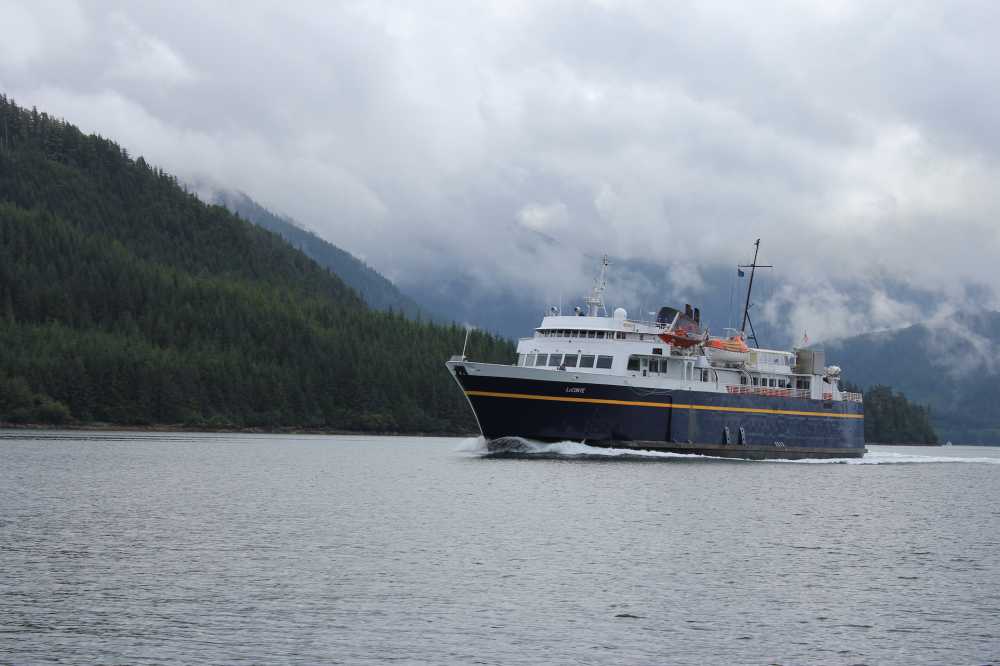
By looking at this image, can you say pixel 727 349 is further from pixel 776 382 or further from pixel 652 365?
pixel 652 365

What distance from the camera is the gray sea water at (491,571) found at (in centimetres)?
2759

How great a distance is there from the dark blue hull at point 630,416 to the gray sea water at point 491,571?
9.93m

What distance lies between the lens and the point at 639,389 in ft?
280

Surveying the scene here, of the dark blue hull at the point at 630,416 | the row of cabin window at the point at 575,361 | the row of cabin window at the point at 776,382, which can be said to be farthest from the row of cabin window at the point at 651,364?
the row of cabin window at the point at 776,382

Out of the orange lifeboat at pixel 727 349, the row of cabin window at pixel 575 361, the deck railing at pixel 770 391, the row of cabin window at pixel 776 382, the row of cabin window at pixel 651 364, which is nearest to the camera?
the row of cabin window at pixel 575 361

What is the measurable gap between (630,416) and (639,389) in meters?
2.07

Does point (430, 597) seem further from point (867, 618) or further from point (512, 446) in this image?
point (512, 446)

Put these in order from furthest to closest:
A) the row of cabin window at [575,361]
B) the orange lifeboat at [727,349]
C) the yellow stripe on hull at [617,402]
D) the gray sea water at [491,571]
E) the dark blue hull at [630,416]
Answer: the orange lifeboat at [727,349]
the row of cabin window at [575,361]
the dark blue hull at [630,416]
the yellow stripe on hull at [617,402]
the gray sea water at [491,571]

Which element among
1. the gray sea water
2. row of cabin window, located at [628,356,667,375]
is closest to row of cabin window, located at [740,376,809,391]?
row of cabin window, located at [628,356,667,375]

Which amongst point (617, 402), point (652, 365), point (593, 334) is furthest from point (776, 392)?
point (617, 402)

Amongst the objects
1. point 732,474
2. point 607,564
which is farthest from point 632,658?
point 732,474

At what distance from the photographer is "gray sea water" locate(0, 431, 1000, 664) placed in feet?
90.5

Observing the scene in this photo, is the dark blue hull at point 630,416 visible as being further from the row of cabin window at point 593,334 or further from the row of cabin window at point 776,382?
the row of cabin window at point 593,334

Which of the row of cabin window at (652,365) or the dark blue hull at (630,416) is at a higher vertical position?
the row of cabin window at (652,365)
